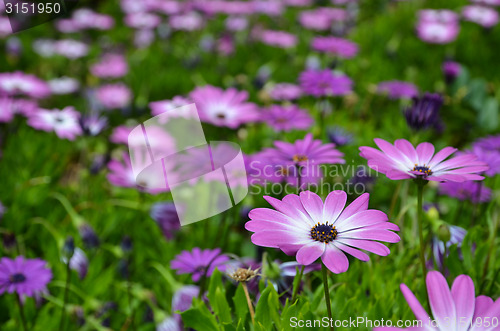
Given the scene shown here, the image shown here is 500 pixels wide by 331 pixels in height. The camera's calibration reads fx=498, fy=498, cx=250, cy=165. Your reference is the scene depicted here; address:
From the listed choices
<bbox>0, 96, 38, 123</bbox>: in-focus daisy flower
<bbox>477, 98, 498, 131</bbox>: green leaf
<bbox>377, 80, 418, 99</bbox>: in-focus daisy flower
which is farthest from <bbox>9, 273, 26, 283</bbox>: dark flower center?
<bbox>477, 98, 498, 131</bbox>: green leaf

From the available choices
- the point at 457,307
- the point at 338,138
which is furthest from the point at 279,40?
the point at 457,307

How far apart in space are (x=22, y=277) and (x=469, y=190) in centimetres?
100

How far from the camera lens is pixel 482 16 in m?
3.01

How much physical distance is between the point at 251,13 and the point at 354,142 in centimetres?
237

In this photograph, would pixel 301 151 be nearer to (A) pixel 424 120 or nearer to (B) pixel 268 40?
(A) pixel 424 120

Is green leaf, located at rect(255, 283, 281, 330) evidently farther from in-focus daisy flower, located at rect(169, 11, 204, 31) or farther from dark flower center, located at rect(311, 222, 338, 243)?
in-focus daisy flower, located at rect(169, 11, 204, 31)

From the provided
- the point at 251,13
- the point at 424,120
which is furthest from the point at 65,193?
the point at 251,13

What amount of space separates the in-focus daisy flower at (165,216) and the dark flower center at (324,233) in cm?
82

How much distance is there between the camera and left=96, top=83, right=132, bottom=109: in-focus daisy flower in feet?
7.65

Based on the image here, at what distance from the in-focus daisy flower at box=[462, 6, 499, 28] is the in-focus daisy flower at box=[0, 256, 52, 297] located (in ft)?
9.30

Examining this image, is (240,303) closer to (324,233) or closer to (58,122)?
(324,233)

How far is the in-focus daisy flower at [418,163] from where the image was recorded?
2.05 feet

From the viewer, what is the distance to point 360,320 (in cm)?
→ 78

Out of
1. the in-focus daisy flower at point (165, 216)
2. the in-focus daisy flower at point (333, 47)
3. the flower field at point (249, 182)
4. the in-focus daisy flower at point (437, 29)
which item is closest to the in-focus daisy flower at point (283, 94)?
the flower field at point (249, 182)
